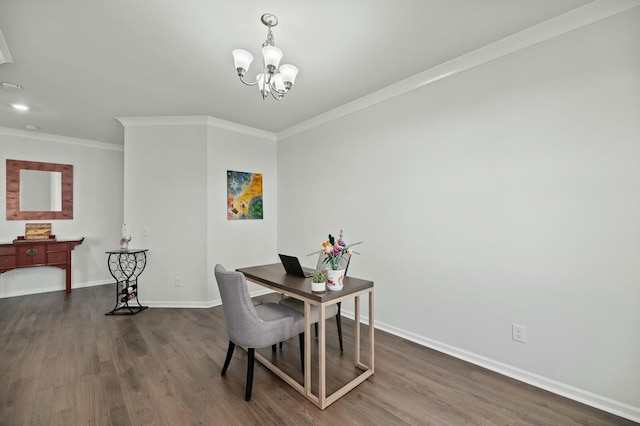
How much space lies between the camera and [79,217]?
4891 millimetres

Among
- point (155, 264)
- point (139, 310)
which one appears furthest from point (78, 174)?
point (139, 310)

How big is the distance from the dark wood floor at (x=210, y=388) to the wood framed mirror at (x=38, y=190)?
7.39ft

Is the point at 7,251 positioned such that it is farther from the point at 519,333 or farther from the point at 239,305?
the point at 519,333

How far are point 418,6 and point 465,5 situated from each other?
0.32 meters

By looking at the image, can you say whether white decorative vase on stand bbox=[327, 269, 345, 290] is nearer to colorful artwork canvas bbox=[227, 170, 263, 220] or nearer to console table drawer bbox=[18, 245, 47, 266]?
colorful artwork canvas bbox=[227, 170, 263, 220]

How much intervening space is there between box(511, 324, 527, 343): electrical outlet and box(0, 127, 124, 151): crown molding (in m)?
6.50

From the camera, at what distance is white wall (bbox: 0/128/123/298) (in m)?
4.37

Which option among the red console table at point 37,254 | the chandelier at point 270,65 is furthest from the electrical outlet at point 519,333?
the red console table at point 37,254

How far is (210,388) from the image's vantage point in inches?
81.4

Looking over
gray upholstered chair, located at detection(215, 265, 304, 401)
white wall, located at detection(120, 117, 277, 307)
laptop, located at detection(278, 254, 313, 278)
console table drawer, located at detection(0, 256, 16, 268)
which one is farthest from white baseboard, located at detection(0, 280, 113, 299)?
laptop, located at detection(278, 254, 313, 278)

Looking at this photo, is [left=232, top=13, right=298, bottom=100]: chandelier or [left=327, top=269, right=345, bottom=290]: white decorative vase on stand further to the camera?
[left=327, top=269, right=345, bottom=290]: white decorative vase on stand

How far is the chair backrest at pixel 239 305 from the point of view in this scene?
188cm

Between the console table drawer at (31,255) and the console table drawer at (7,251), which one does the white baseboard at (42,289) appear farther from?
the console table drawer at (7,251)

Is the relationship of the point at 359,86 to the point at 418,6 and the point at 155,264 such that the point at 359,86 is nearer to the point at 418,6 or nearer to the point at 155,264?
the point at 418,6
